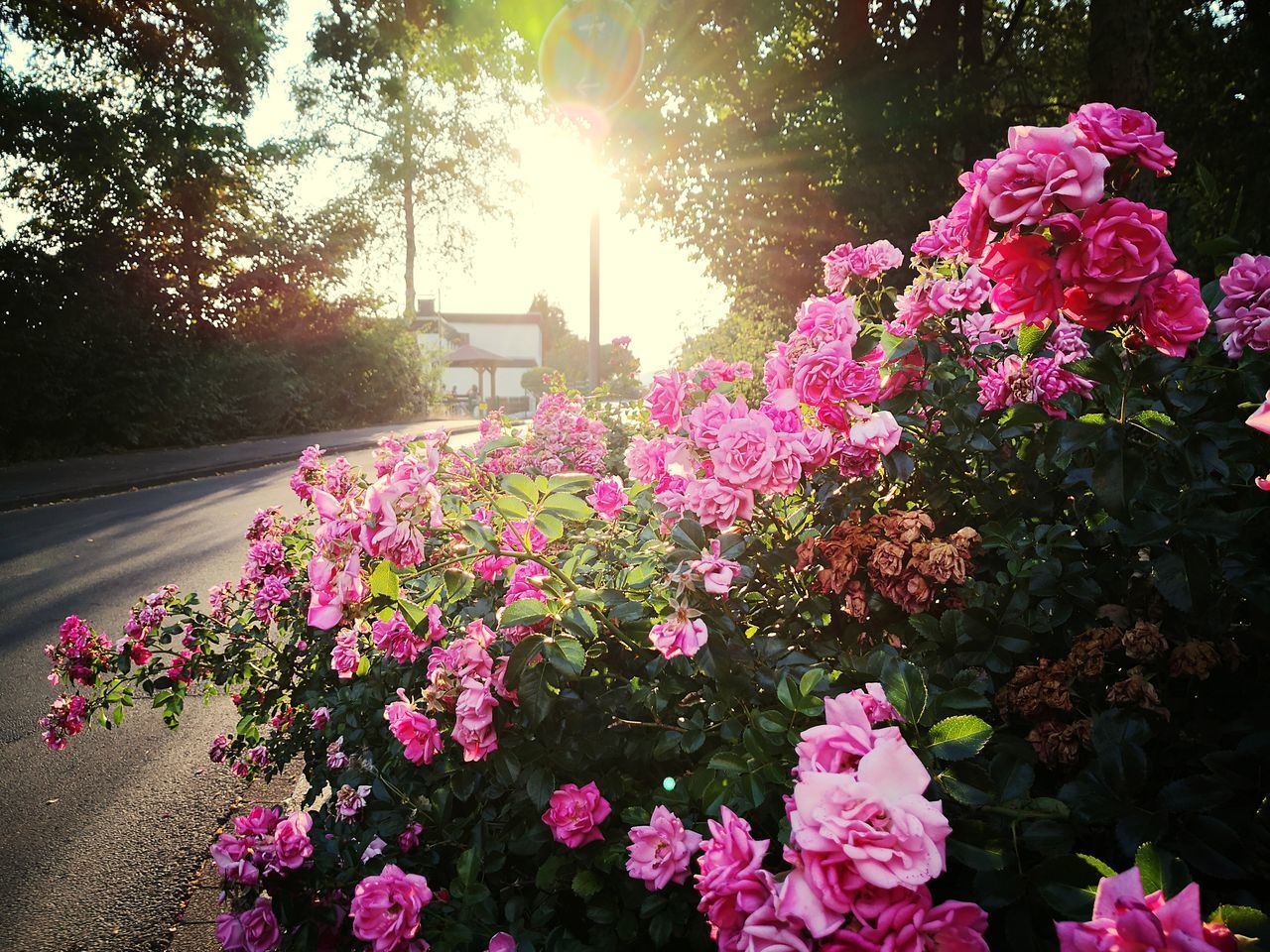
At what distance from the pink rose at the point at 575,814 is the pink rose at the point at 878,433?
85 centimetres

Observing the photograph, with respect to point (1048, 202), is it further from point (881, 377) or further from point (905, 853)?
point (905, 853)

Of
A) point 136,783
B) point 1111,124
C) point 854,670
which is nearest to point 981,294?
point 1111,124

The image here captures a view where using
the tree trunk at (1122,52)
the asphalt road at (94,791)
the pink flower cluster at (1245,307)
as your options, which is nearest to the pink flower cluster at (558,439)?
the asphalt road at (94,791)

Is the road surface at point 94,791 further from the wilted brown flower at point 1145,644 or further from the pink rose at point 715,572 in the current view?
the wilted brown flower at point 1145,644

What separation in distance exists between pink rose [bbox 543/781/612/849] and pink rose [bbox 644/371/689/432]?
938mm

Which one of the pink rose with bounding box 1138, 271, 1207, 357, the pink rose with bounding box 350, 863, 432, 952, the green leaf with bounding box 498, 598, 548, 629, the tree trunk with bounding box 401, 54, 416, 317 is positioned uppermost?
the tree trunk with bounding box 401, 54, 416, 317

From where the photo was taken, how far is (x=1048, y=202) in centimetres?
108

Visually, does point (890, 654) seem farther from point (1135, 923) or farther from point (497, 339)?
point (497, 339)

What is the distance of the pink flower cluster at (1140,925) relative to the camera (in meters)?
0.68

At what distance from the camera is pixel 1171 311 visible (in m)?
1.15

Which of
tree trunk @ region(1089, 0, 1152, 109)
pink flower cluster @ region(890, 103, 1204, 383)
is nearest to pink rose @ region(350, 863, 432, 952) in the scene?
pink flower cluster @ region(890, 103, 1204, 383)

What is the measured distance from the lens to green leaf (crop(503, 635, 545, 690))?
1.34 metres

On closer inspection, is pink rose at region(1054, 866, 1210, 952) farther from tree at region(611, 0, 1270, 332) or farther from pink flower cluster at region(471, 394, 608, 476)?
tree at region(611, 0, 1270, 332)

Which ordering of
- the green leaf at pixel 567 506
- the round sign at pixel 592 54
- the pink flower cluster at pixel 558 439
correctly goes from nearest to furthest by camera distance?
1. the green leaf at pixel 567 506
2. the pink flower cluster at pixel 558 439
3. the round sign at pixel 592 54
